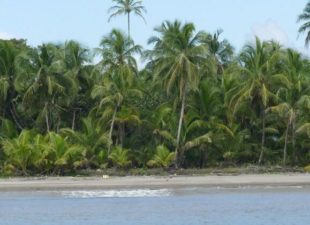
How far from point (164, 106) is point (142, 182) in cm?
965

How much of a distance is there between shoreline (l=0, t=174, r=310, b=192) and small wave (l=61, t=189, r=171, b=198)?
1.44m

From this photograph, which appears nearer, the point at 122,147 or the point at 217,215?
the point at 217,215

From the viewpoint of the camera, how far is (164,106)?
47719 millimetres

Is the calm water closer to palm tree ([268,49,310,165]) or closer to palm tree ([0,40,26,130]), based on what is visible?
palm tree ([268,49,310,165])

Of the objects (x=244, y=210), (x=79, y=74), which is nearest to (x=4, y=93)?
(x=79, y=74)

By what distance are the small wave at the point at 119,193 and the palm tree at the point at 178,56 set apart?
9912mm

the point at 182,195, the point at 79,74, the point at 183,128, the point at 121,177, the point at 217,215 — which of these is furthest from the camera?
the point at 79,74

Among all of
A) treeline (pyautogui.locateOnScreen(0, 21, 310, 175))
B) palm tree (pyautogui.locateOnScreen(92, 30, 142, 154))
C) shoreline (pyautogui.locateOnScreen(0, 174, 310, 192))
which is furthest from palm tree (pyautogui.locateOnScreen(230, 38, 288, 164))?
palm tree (pyautogui.locateOnScreen(92, 30, 142, 154))

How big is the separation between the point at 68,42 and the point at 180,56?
415 inches

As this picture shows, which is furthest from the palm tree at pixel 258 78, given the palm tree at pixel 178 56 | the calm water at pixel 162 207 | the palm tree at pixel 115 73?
the calm water at pixel 162 207

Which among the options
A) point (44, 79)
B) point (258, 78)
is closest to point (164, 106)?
point (258, 78)

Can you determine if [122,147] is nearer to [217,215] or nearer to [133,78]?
[133,78]

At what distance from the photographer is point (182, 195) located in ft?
110

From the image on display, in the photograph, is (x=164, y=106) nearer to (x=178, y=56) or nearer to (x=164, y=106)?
(x=164, y=106)
